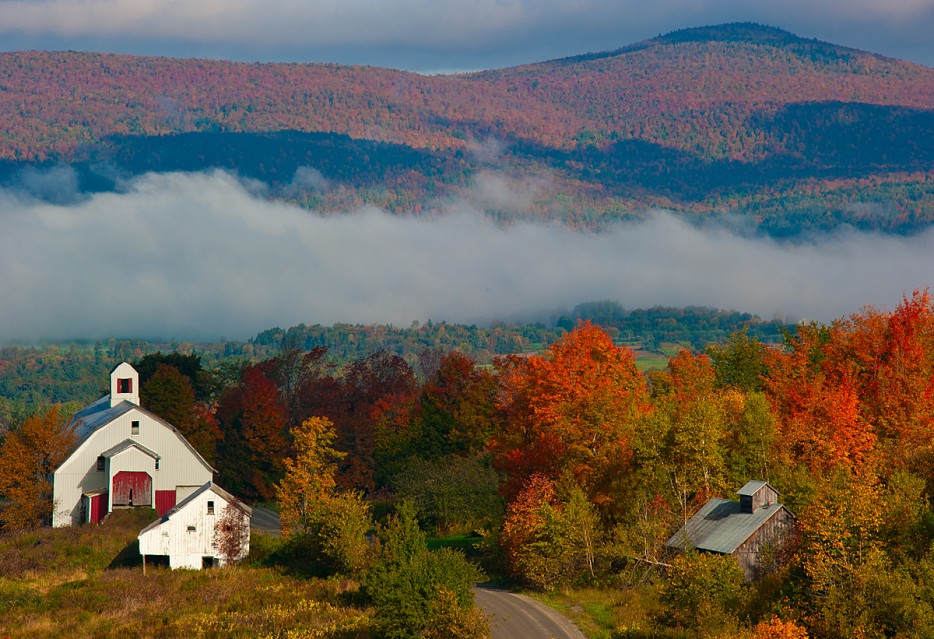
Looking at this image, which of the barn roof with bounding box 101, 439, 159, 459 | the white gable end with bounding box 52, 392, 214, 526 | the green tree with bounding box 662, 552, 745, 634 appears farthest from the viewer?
the barn roof with bounding box 101, 439, 159, 459

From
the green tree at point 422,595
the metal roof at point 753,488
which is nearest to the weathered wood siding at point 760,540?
the metal roof at point 753,488

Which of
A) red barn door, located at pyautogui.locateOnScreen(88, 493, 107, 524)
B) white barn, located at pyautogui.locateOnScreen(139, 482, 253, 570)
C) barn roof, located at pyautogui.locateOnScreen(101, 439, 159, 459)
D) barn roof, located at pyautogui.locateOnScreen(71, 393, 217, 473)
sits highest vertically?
barn roof, located at pyautogui.locateOnScreen(71, 393, 217, 473)

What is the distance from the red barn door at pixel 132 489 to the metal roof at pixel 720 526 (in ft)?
177

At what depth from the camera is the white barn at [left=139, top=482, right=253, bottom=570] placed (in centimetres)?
7869

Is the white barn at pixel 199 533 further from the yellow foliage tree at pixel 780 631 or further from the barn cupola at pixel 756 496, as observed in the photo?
the yellow foliage tree at pixel 780 631

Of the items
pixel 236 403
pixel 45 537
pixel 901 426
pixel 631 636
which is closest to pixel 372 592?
pixel 631 636

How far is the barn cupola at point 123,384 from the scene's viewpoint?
358ft

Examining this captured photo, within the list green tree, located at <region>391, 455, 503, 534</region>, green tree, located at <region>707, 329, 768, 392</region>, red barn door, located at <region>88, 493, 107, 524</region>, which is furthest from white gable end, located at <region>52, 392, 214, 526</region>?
green tree, located at <region>707, 329, 768, 392</region>

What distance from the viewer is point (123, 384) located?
11000cm

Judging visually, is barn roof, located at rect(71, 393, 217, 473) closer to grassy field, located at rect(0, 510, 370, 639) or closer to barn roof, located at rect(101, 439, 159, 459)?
barn roof, located at rect(101, 439, 159, 459)

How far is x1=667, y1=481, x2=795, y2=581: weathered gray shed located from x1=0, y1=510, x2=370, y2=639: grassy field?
17527 mm

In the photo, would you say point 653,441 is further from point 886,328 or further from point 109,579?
point 109,579

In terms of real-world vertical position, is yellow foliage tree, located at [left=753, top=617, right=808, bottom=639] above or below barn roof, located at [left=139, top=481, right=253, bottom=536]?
above

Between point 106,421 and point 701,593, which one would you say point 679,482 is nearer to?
point 701,593
